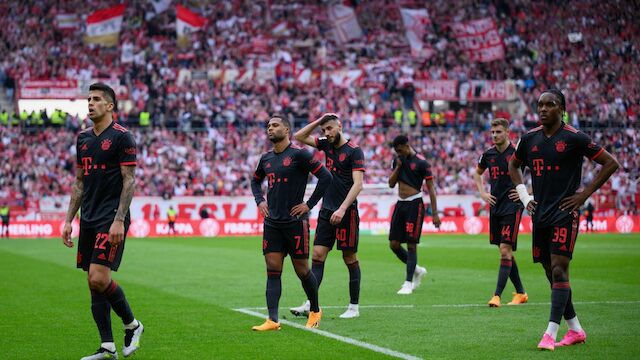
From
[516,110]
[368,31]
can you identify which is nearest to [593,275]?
[516,110]

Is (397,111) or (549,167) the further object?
(397,111)

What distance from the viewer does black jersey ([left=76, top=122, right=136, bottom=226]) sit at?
9.30m

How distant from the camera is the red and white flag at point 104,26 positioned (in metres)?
54.2

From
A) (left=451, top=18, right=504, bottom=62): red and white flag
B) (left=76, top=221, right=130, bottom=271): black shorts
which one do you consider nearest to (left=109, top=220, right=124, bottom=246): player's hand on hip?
(left=76, top=221, right=130, bottom=271): black shorts

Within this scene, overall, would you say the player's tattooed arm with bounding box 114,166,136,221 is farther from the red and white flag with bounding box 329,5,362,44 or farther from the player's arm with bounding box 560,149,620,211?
the red and white flag with bounding box 329,5,362,44

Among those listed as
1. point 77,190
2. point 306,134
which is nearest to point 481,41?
point 306,134

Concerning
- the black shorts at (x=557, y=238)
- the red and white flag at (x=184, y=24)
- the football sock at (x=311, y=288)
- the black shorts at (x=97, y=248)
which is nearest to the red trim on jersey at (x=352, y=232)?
the football sock at (x=311, y=288)

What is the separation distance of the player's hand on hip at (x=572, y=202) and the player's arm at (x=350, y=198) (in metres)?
3.11

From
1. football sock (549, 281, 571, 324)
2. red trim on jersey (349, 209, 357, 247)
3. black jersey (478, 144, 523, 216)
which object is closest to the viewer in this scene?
football sock (549, 281, 571, 324)

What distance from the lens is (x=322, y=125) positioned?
1276 cm

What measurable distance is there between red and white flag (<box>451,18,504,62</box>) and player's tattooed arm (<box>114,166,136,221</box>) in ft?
165

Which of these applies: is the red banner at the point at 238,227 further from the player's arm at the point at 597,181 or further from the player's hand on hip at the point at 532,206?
the player's arm at the point at 597,181

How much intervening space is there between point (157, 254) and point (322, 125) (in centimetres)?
1761

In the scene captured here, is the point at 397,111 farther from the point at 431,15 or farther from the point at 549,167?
the point at 549,167
